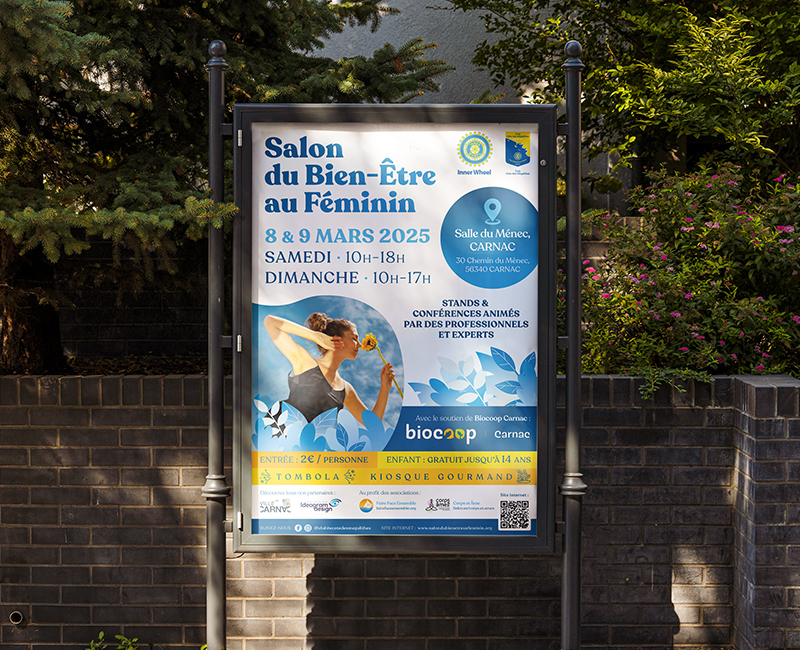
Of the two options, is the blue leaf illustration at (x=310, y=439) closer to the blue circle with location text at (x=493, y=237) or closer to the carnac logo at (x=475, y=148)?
the blue circle with location text at (x=493, y=237)

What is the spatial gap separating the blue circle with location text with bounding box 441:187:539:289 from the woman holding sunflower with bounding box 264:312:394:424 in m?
0.56

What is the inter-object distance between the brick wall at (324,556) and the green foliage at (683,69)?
216cm

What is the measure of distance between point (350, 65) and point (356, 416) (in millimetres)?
2285

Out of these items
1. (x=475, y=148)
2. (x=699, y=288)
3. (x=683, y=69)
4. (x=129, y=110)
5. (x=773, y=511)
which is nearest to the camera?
(x=475, y=148)

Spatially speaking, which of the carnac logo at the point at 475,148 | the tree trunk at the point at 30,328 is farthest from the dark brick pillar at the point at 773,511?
the tree trunk at the point at 30,328

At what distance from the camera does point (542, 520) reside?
2.82m

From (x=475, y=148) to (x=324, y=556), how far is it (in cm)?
221

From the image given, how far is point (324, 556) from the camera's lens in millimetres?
3479

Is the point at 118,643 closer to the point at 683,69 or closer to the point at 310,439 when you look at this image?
the point at 310,439

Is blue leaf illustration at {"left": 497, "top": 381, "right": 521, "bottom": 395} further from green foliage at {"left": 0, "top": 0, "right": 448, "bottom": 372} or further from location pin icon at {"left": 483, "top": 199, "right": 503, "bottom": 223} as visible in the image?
green foliage at {"left": 0, "top": 0, "right": 448, "bottom": 372}

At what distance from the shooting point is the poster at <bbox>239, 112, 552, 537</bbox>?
2770 millimetres

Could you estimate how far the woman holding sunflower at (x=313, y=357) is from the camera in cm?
279

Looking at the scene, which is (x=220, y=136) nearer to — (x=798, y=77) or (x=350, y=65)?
(x=350, y=65)

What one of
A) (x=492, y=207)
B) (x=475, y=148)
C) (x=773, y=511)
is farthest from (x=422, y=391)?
(x=773, y=511)
